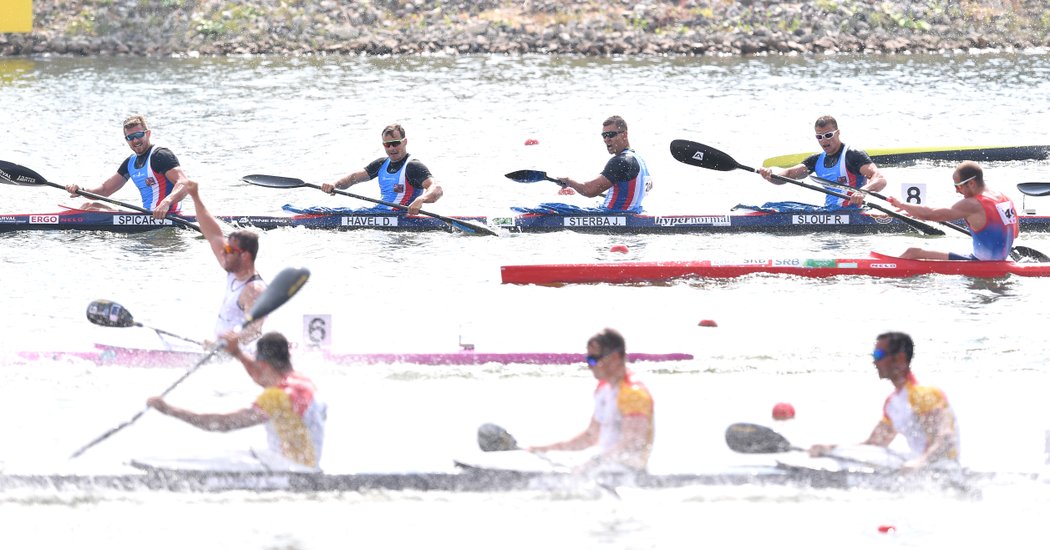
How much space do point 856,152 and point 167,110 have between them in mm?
17880

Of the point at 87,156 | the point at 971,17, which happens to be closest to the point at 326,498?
the point at 87,156

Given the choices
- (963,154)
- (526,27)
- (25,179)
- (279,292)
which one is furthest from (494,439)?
(526,27)

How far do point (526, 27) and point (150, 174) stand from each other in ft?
82.9

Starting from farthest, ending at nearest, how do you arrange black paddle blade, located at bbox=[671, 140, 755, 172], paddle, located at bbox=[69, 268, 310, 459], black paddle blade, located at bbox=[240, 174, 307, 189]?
black paddle blade, located at bbox=[240, 174, 307, 189], black paddle blade, located at bbox=[671, 140, 755, 172], paddle, located at bbox=[69, 268, 310, 459]

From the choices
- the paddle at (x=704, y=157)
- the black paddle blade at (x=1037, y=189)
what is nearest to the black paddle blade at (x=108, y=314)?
the paddle at (x=704, y=157)

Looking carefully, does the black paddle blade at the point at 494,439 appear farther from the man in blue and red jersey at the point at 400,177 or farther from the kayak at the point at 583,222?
the kayak at the point at 583,222

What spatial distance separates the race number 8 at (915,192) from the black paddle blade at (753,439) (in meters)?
8.02

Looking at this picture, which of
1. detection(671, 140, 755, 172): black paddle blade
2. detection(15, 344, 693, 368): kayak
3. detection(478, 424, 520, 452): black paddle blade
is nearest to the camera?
detection(478, 424, 520, 452): black paddle blade

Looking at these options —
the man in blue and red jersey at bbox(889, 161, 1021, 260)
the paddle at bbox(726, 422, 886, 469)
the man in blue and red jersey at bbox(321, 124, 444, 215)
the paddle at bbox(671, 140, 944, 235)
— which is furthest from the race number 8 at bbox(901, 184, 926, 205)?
the paddle at bbox(726, 422, 886, 469)

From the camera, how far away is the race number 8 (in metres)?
16.9

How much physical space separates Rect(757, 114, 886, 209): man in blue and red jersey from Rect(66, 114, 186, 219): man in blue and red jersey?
6713 mm

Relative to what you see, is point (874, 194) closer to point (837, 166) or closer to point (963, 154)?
point (837, 166)

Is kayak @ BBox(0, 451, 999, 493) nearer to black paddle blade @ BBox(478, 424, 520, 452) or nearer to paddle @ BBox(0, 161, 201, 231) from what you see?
black paddle blade @ BBox(478, 424, 520, 452)

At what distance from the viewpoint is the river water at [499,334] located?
941 cm
